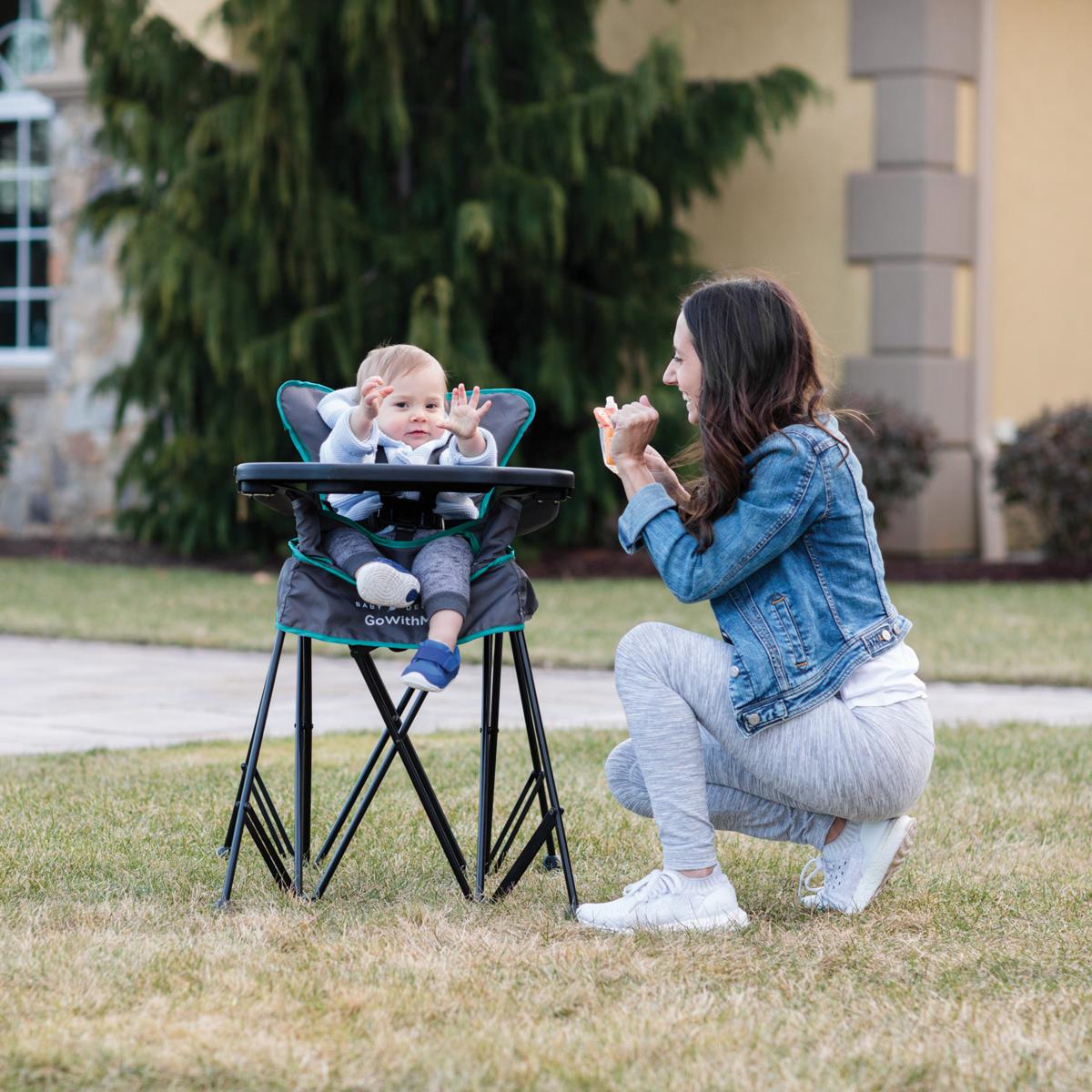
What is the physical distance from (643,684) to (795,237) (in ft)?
34.1

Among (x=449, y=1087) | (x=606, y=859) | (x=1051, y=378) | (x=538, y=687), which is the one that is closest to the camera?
(x=449, y=1087)

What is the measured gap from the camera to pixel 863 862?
347 centimetres

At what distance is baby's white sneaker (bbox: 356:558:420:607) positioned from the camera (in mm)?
3387

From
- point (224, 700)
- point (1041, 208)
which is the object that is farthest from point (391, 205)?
point (224, 700)

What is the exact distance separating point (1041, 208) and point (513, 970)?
11.9 m

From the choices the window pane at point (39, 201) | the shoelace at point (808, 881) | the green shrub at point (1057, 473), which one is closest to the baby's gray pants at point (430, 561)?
the shoelace at point (808, 881)

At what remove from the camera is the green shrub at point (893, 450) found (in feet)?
39.0

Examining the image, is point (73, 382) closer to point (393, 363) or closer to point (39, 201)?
point (39, 201)

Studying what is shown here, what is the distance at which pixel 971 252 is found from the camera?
1314 cm

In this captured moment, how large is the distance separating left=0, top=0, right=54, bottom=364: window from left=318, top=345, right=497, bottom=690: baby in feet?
39.1

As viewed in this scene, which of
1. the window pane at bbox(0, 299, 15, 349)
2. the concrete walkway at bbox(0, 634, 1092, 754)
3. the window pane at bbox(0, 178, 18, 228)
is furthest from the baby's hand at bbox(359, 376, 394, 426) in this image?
the window pane at bbox(0, 178, 18, 228)

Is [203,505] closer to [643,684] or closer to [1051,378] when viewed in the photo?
[1051,378]

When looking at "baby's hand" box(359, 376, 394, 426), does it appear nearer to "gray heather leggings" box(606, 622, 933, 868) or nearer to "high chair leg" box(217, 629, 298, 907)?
"high chair leg" box(217, 629, 298, 907)

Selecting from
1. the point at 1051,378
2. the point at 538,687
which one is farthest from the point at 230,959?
the point at 1051,378
